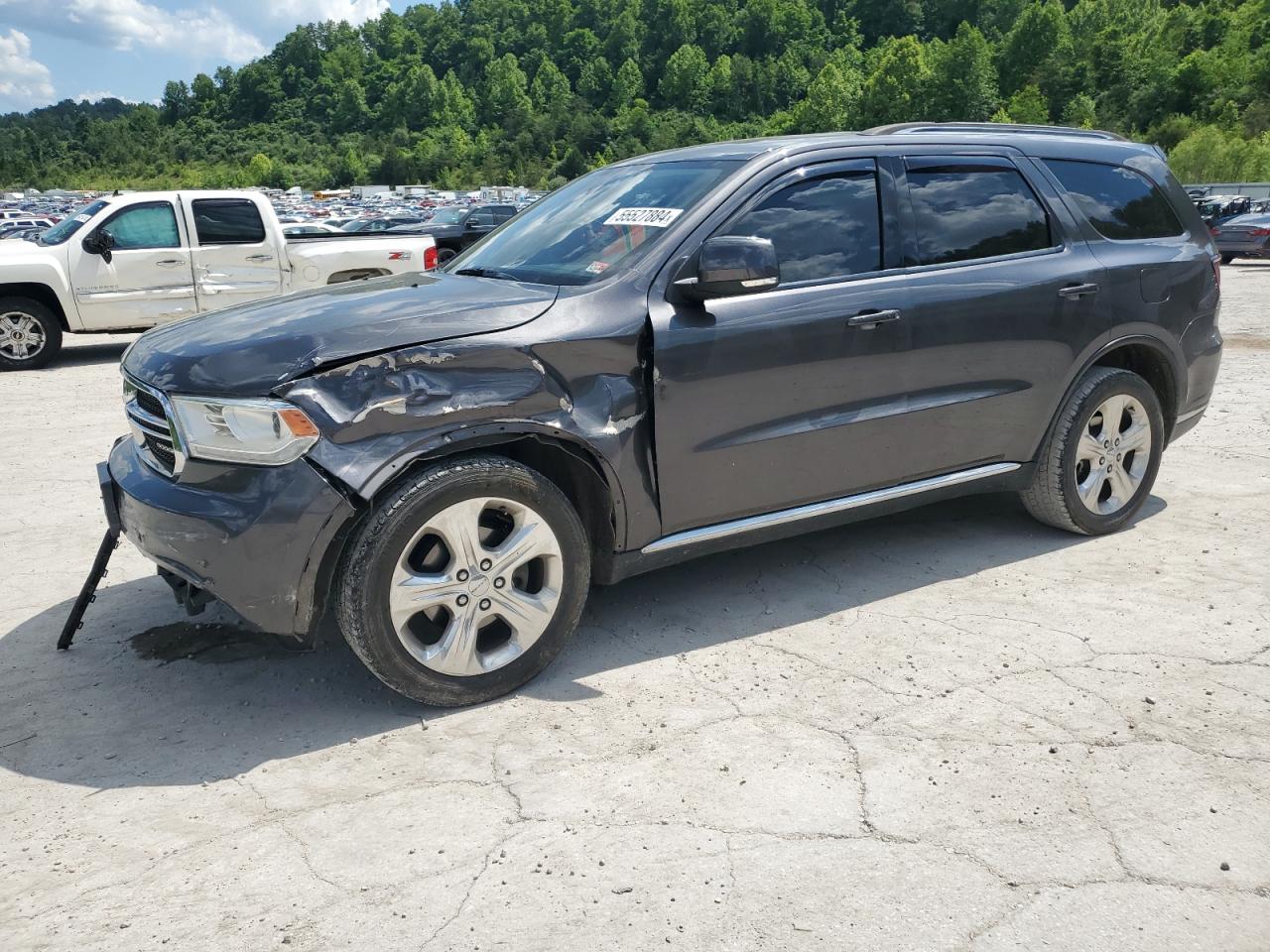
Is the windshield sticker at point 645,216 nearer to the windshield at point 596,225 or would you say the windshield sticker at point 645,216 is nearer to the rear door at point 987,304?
the windshield at point 596,225

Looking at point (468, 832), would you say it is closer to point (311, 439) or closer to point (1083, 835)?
point (311, 439)

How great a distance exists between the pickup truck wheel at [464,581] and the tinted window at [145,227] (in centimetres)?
975

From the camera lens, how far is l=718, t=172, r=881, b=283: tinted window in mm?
3979

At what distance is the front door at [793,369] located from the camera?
3.71 metres

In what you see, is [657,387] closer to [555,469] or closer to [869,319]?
[555,469]

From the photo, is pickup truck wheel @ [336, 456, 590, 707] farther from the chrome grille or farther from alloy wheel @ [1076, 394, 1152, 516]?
alloy wheel @ [1076, 394, 1152, 516]

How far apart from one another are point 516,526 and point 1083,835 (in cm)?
183

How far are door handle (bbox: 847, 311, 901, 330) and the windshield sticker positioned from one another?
2.50ft

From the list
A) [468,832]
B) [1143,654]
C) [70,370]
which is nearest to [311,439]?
[468,832]

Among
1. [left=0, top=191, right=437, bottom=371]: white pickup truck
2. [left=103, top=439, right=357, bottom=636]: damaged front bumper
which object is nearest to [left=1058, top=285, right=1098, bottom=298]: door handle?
[left=103, top=439, right=357, bottom=636]: damaged front bumper

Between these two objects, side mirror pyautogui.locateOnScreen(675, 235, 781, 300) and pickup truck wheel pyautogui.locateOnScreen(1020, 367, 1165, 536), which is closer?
side mirror pyautogui.locateOnScreen(675, 235, 781, 300)

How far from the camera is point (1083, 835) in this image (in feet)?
9.11

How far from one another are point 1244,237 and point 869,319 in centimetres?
2399

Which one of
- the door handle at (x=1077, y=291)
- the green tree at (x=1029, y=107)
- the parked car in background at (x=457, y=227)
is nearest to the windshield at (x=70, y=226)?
the parked car in background at (x=457, y=227)
